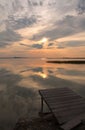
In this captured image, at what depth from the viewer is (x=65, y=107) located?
14305 mm

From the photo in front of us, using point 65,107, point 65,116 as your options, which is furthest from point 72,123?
point 65,107

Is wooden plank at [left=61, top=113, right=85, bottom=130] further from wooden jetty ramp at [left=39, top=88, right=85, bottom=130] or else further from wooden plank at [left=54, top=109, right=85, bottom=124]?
wooden plank at [left=54, top=109, right=85, bottom=124]

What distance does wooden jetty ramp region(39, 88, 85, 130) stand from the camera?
39.1ft

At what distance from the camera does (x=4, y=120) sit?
17.4 m

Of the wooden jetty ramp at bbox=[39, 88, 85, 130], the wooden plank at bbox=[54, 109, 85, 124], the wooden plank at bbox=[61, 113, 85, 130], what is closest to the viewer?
the wooden plank at bbox=[61, 113, 85, 130]

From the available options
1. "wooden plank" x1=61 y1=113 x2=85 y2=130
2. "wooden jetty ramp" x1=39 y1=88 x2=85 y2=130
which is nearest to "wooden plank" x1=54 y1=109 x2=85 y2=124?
"wooden jetty ramp" x1=39 y1=88 x2=85 y2=130

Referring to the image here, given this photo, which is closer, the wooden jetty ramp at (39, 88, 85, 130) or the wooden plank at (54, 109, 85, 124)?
the wooden jetty ramp at (39, 88, 85, 130)

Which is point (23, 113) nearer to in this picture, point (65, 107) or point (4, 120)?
point (4, 120)

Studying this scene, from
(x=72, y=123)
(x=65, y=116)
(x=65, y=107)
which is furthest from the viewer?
(x=65, y=107)

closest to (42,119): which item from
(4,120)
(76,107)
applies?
(76,107)

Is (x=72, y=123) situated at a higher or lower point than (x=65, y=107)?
lower

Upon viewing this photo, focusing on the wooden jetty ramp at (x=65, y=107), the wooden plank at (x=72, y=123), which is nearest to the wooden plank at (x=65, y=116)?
the wooden jetty ramp at (x=65, y=107)

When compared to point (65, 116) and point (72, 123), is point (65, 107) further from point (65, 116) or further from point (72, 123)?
point (72, 123)

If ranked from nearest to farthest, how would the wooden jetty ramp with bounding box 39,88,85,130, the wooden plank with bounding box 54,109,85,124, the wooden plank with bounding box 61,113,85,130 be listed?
the wooden plank with bounding box 61,113,85,130
the wooden jetty ramp with bounding box 39,88,85,130
the wooden plank with bounding box 54,109,85,124
